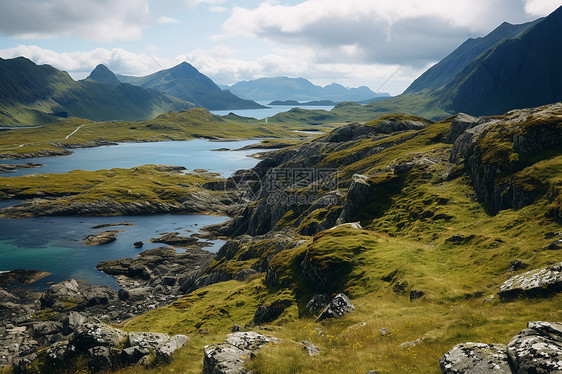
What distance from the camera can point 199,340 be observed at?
28.2 m

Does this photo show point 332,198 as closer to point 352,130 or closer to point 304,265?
point 304,265

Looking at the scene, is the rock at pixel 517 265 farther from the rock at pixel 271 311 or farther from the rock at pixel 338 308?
the rock at pixel 271 311

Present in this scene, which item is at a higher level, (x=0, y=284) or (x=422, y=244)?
(x=422, y=244)

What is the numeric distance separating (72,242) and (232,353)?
113112 mm

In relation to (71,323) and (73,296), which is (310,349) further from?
(73,296)

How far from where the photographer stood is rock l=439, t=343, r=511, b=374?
1485cm

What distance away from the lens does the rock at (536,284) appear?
70.7 ft

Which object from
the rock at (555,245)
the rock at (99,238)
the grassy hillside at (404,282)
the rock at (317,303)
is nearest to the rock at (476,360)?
the grassy hillside at (404,282)

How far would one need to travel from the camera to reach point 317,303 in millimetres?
36219

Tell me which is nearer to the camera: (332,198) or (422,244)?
(422,244)

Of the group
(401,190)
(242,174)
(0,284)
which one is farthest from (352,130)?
(0,284)

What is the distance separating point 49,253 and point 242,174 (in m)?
107

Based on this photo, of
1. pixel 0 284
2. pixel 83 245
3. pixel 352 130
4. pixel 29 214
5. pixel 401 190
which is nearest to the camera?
pixel 401 190

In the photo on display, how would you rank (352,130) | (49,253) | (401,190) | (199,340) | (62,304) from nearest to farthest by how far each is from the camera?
(199,340) < (401,190) < (62,304) < (49,253) < (352,130)
